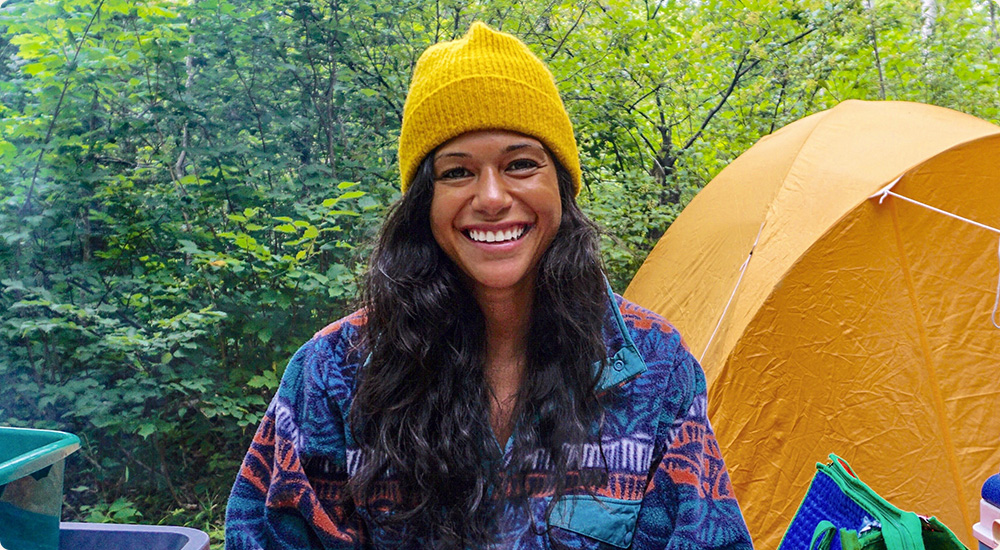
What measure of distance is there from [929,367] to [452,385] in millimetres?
2028

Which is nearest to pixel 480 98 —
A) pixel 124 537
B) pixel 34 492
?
pixel 34 492

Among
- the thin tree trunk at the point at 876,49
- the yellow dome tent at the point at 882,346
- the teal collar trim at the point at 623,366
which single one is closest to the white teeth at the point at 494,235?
the teal collar trim at the point at 623,366

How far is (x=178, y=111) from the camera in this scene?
3.25 meters

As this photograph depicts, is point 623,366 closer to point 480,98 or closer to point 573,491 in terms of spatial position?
point 573,491

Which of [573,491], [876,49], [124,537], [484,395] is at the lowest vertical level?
[124,537]

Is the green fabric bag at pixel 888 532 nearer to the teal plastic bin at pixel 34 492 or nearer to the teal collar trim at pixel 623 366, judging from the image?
the teal collar trim at pixel 623 366

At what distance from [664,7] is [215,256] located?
383cm

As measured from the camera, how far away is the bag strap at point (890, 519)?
96 cm

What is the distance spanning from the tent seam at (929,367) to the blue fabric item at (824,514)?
151cm

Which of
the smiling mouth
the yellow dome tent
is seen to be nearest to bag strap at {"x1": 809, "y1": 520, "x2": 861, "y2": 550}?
the smiling mouth

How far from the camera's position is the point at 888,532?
3.18 ft

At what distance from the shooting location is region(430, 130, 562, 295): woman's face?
1103 mm

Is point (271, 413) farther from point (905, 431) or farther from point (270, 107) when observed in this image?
point (270, 107)

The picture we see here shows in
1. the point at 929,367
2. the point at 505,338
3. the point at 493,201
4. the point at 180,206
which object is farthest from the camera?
the point at 180,206
